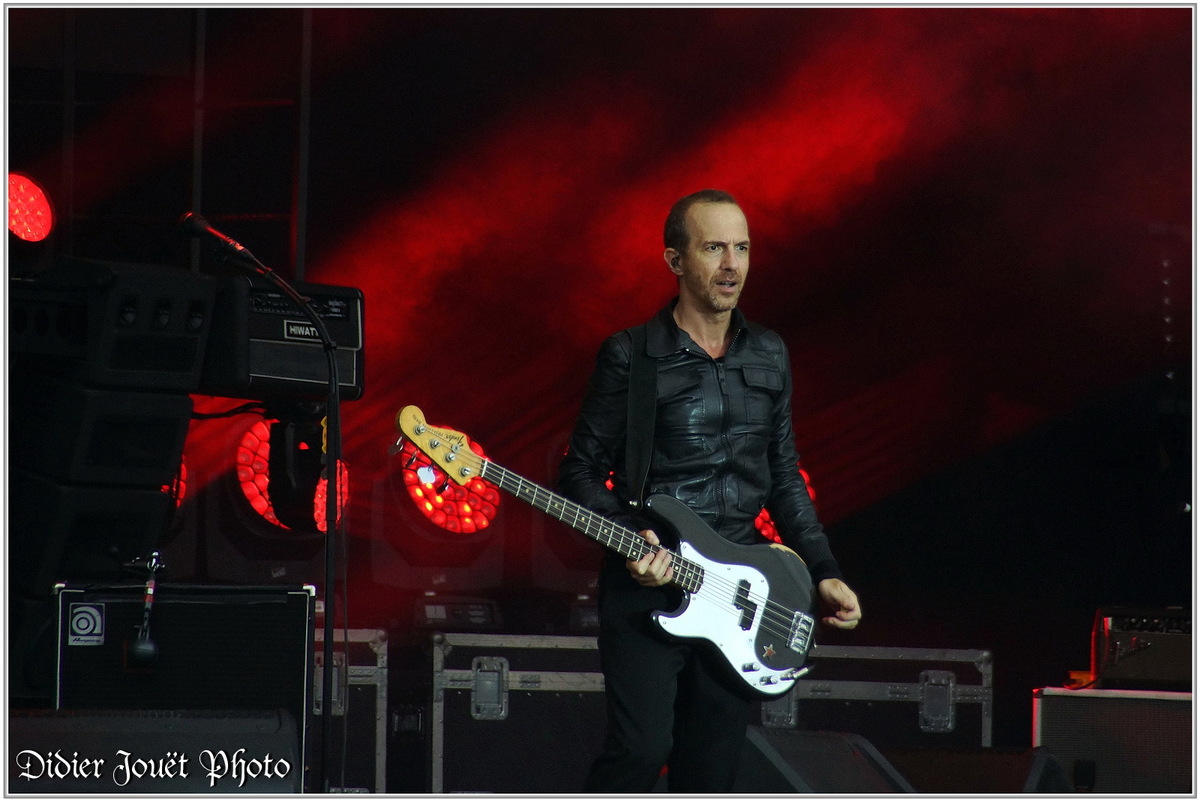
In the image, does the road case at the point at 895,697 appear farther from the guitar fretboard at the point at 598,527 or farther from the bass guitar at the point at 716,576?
the guitar fretboard at the point at 598,527

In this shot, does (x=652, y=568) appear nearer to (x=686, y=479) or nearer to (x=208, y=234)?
(x=686, y=479)

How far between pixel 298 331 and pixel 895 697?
2714 millimetres

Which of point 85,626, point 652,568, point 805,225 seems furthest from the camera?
point 805,225

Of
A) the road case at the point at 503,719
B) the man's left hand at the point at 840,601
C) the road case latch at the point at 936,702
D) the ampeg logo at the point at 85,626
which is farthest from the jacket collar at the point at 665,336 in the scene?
the road case latch at the point at 936,702

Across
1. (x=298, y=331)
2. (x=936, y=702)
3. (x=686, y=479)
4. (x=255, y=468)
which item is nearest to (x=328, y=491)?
(x=686, y=479)

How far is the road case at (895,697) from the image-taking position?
17.4 ft

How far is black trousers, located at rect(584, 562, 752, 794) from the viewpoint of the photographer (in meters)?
3.24

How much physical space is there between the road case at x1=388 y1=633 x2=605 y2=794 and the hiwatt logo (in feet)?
4.62

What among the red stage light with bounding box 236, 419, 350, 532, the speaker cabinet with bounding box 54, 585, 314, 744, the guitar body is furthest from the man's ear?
the red stage light with bounding box 236, 419, 350, 532

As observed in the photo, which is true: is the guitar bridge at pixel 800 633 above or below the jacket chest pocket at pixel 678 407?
below

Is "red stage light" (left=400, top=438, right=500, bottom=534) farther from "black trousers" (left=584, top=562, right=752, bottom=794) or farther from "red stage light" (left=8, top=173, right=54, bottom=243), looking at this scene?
"black trousers" (left=584, top=562, right=752, bottom=794)

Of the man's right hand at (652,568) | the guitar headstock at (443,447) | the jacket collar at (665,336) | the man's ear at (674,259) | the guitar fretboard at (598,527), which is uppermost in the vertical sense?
the man's ear at (674,259)

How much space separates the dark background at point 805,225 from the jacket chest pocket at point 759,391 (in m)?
2.76

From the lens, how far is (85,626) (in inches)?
144
